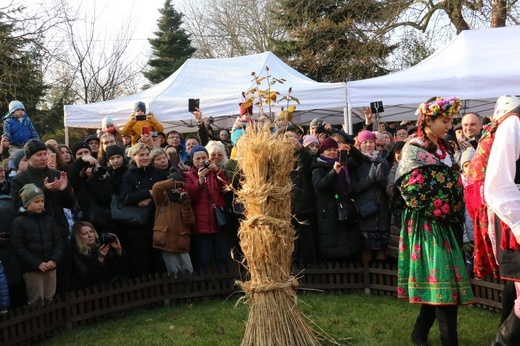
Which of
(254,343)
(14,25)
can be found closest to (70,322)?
(254,343)

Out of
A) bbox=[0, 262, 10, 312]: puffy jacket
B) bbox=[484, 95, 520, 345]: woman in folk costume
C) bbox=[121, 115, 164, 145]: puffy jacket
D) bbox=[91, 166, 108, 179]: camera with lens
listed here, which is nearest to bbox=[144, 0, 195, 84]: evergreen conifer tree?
bbox=[121, 115, 164, 145]: puffy jacket

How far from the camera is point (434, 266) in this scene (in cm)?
417

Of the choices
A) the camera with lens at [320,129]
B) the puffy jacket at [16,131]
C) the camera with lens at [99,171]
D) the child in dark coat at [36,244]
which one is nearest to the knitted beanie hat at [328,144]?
the camera with lens at [320,129]

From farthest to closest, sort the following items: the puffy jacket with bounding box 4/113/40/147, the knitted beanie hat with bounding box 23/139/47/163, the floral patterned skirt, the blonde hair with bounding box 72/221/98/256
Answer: the puffy jacket with bounding box 4/113/40/147 < the blonde hair with bounding box 72/221/98/256 < the knitted beanie hat with bounding box 23/139/47/163 < the floral patterned skirt

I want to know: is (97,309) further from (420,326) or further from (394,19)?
(394,19)

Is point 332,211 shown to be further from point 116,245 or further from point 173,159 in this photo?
point 116,245

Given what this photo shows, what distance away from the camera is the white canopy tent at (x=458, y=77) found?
355 inches

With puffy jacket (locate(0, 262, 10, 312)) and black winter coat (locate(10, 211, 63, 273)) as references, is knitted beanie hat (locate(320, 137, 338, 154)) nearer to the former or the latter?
black winter coat (locate(10, 211, 63, 273))

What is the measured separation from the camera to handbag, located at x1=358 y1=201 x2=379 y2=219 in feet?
21.8

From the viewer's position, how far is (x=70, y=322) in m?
5.63

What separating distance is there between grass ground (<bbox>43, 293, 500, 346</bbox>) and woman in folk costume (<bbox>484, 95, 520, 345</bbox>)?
57.5 inches

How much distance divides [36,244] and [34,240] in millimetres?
40

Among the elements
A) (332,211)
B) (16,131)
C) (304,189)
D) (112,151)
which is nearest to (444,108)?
(332,211)

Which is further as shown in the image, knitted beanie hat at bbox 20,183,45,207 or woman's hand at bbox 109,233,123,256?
woman's hand at bbox 109,233,123,256
